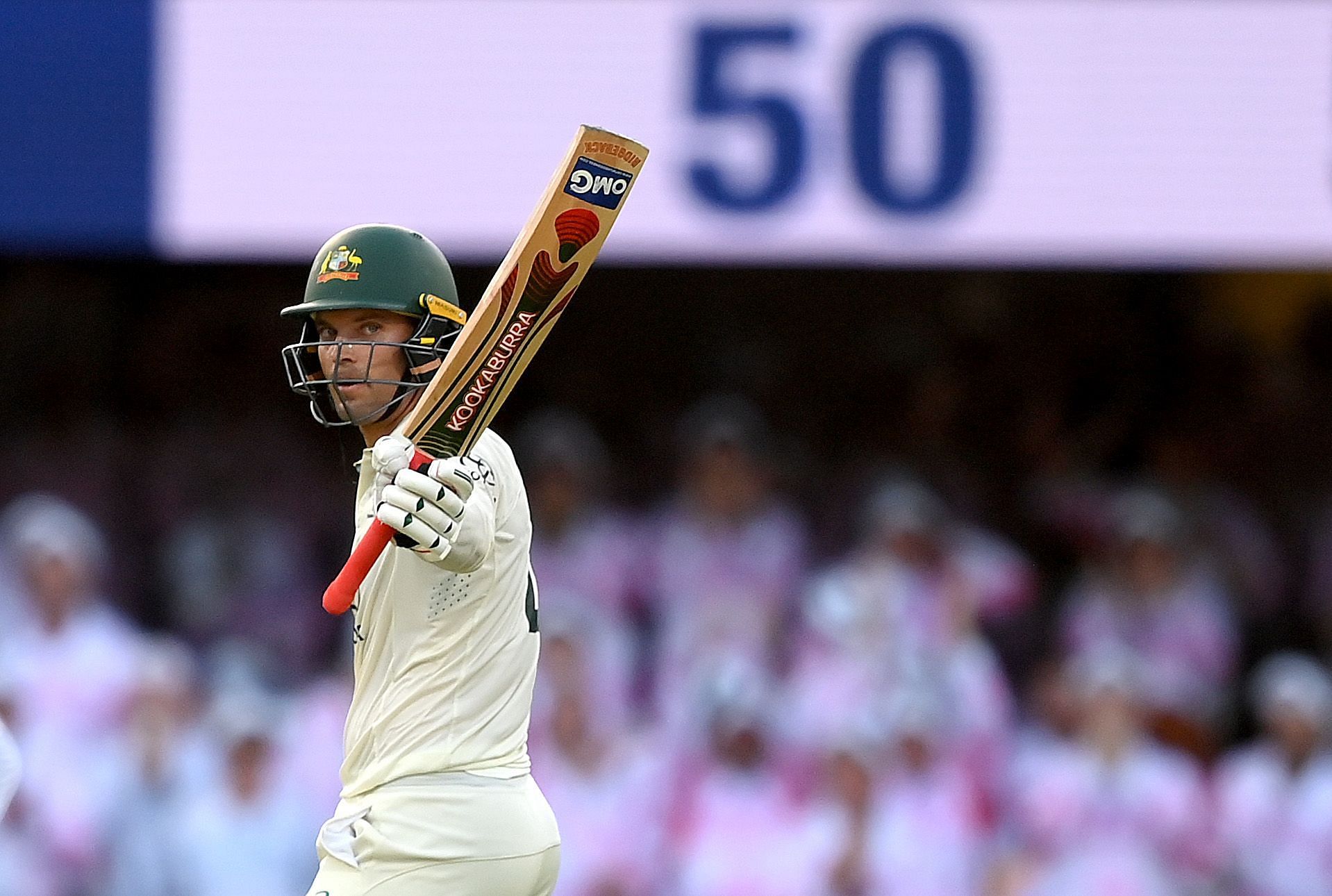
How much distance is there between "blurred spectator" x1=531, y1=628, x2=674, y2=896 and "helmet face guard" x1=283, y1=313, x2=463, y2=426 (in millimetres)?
3201

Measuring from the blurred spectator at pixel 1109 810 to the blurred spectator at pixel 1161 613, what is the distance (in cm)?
31

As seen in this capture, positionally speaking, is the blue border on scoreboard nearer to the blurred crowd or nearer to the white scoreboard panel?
the white scoreboard panel

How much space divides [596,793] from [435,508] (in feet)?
11.8

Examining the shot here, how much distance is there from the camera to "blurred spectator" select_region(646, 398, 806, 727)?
6.43 meters

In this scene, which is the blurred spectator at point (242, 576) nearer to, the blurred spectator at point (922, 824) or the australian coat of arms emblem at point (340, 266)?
the blurred spectator at point (922, 824)

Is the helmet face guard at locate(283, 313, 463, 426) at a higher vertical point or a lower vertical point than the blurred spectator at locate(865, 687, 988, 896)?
higher

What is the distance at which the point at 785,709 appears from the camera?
6230 millimetres

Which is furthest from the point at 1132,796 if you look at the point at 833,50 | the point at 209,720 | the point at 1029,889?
the point at 209,720

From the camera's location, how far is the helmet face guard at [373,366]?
9.52 ft

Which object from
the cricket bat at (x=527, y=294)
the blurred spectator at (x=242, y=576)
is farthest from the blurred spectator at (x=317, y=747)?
the cricket bat at (x=527, y=294)

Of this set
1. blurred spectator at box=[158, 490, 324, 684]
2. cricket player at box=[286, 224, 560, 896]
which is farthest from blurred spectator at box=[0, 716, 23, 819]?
blurred spectator at box=[158, 490, 324, 684]

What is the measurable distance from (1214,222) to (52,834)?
3.98m

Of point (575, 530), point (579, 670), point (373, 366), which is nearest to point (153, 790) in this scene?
point (579, 670)

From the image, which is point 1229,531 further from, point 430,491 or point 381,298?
point 430,491
